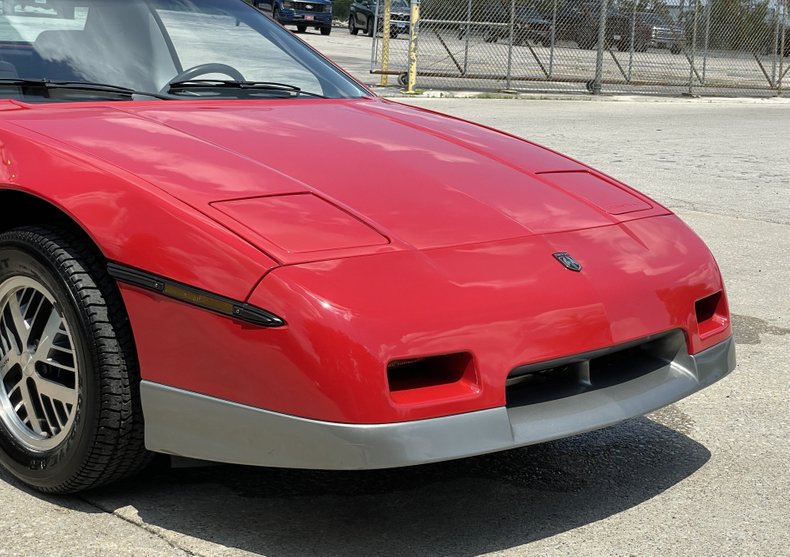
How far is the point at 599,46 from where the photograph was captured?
58.6 feet

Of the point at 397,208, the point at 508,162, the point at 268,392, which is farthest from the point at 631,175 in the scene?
the point at 268,392

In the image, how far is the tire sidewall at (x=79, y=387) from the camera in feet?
9.45

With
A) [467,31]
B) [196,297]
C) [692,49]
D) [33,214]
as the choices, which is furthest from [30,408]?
[692,49]

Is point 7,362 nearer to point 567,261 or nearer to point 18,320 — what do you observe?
point 18,320

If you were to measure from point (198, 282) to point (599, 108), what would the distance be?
14.1 meters

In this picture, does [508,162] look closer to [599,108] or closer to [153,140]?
[153,140]

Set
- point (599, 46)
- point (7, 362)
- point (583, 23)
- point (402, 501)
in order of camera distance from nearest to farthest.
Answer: point (402, 501) → point (7, 362) → point (599, 46) → point (583, 23)

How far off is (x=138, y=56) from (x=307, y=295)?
5.55 feet

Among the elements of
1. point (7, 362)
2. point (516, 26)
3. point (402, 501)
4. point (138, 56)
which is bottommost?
point (402, 501)

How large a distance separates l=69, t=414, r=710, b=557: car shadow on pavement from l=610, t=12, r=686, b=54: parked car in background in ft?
51.5

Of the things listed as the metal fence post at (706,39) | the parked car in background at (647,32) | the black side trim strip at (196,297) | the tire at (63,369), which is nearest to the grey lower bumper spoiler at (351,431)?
the tire at (63,369)

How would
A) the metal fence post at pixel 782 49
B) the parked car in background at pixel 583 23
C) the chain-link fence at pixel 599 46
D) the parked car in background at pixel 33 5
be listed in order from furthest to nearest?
the metal fence post at pixel 782 49
the parked car in background at pixel 583 23
the chain-link fence at pixel 599 46
the parked car in background at pixel 33 5

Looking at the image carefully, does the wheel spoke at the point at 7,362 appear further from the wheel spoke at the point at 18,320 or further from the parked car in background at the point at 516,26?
the parked car in background at the point at 516,26

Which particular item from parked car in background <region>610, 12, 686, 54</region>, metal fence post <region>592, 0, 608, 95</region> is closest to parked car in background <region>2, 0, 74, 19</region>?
metal fence post <region>592, 0, 608, 95</region>
